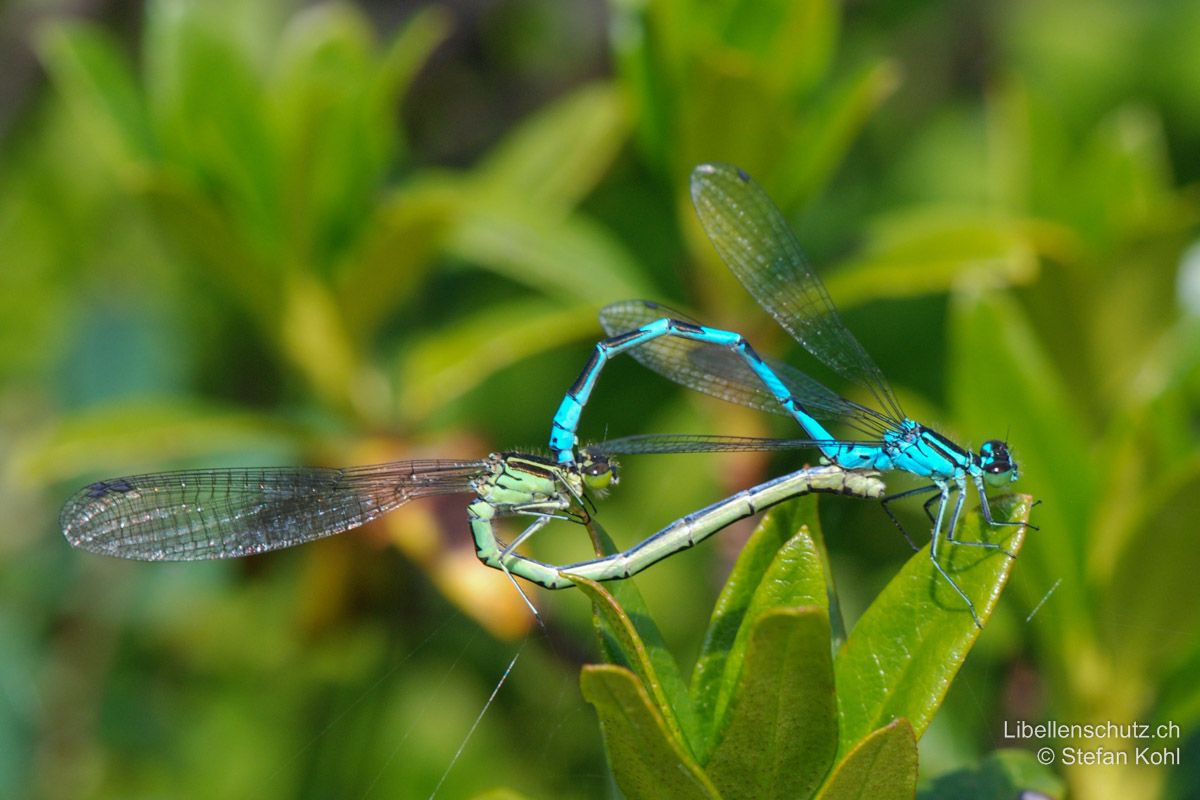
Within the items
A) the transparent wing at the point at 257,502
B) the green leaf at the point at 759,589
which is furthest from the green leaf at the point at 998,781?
the transparent wing at the point at 257,502

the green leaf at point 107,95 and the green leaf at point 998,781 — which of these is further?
the green leaf at point 107,95

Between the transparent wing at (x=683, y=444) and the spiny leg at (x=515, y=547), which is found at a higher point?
the transparent wing at (x=683, y=444)

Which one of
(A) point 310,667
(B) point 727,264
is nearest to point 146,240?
(A) point 310,667

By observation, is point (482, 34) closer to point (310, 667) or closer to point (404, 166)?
point (404, 166)

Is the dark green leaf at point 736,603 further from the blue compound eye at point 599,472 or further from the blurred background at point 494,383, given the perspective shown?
the blue compound eye at point 599,472

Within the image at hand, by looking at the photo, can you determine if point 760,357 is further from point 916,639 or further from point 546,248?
point 916,639

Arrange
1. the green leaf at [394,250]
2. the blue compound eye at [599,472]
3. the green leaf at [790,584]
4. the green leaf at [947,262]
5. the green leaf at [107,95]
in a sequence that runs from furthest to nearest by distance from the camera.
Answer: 1. the green leaf at [107,95]
2. the green leaf at [394,250]
3. the green leaf at [947,262]
4. the blue compound eye at [599,472]
5. the green leaf at [790,584]

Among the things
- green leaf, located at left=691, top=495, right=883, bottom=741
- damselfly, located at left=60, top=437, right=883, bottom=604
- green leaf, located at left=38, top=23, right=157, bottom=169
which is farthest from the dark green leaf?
green leaf, located at left=38, top=23, right=157, bottom=169

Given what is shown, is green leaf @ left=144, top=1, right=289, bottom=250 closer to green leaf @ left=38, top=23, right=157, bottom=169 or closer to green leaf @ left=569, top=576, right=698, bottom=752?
green leaf @ left=38, top=23, right=157, bottom=169
